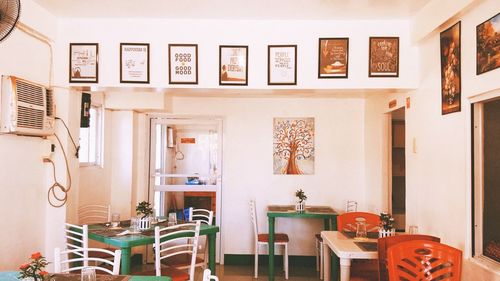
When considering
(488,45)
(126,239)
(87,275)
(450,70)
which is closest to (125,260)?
(126,239)

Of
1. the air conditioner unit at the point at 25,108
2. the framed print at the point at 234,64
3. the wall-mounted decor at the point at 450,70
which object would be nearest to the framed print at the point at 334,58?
the framed print at the point at 234,64

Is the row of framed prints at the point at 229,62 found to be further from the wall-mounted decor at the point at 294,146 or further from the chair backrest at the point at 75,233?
the wall-mounted decor at the point at 294,146

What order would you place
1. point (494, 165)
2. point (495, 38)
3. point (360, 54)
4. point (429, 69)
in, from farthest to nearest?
point (360, 54) < point (429, 69) < point (494, 165) < point (495, 38)

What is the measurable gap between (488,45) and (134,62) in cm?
274

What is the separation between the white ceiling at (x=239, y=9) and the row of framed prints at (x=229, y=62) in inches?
9.8

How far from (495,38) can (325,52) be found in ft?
4.69

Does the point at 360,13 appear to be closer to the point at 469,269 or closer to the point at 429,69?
the point at 429,69

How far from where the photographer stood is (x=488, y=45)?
8.18 ft

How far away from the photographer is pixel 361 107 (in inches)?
225

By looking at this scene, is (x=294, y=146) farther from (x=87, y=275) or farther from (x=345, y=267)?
(x=87, y=275)

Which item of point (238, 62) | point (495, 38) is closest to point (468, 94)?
point (495, 38)

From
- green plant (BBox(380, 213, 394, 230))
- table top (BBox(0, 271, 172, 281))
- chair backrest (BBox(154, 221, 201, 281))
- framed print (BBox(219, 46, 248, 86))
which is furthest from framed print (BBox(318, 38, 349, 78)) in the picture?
table top (BBox(0, 271, 172, 281))

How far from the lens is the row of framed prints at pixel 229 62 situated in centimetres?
359

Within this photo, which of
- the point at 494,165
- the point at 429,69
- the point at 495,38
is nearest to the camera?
the point at 495,38
